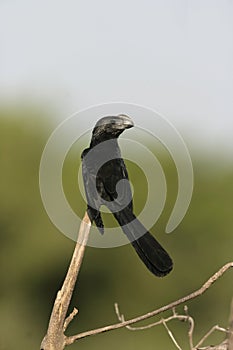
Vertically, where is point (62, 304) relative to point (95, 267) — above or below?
below

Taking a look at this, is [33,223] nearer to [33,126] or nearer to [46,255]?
[46,255]

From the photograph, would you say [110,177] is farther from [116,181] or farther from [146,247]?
[146,247]

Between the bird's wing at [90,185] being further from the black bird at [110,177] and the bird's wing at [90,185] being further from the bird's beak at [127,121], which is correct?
the bird's beak at [127,121]

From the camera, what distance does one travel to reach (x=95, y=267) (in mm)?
12148

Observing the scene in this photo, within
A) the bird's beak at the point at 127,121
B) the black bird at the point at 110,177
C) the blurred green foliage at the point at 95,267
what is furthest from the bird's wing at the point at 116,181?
the blurred green foliage at the point at 95,267

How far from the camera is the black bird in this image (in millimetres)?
1719

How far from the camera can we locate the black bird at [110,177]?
1.72 meters

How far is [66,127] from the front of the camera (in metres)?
1.76

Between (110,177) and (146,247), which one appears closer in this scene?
(146,247)

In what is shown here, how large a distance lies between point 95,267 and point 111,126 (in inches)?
412

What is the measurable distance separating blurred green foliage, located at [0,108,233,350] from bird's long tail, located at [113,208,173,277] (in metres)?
8.95

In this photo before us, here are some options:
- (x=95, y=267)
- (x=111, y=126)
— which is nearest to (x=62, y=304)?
(x=111, y=126)

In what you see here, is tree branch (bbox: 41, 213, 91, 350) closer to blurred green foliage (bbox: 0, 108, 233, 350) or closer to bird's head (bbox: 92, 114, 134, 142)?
bird's head (bbox: 92, 114, 134, 142)

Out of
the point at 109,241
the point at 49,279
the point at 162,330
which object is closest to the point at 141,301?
the point at 162,330
